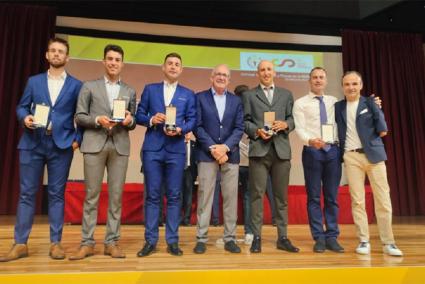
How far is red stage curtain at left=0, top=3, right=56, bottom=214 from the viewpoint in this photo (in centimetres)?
548

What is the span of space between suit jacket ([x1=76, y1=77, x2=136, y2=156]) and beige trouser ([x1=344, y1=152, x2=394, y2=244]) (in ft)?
5.58

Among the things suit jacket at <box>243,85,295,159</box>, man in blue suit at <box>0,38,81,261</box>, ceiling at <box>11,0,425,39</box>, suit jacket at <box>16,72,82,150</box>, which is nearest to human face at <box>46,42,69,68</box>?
man in blue suit at <box>0,38,81,261</box>

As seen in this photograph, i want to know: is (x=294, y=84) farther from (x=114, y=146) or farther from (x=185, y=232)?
(x=114, y=146)

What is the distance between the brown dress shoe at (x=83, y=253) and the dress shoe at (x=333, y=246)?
1.77m

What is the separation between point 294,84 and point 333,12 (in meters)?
1.63

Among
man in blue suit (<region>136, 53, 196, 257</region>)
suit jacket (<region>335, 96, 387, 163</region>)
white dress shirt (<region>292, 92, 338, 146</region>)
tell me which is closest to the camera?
man in blue suit (<region>136, 53, 196, 257</region>)

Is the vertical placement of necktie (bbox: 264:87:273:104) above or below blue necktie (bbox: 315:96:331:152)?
above

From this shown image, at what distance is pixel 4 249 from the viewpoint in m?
2.75

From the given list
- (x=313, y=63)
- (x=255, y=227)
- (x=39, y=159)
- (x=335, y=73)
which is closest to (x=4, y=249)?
(x=39, y=159)

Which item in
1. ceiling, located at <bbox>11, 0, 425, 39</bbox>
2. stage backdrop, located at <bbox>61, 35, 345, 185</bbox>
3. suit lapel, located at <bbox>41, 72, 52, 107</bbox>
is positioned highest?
ceiling, located at <bbox>11, 0, 425, 39</bbox>

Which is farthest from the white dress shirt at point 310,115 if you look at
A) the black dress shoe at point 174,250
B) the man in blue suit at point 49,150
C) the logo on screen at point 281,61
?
the logo on screen at point 281,61

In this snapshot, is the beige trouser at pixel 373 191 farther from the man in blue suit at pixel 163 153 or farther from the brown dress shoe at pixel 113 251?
the brown dress shoe at pixel 113 251

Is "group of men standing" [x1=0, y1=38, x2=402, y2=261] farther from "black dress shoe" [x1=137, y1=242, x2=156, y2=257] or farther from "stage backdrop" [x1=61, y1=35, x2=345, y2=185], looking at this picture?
"stage backdrop" [x1=61, y1=35, x2=345, y2=185]

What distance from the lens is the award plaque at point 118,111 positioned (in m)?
2.43
